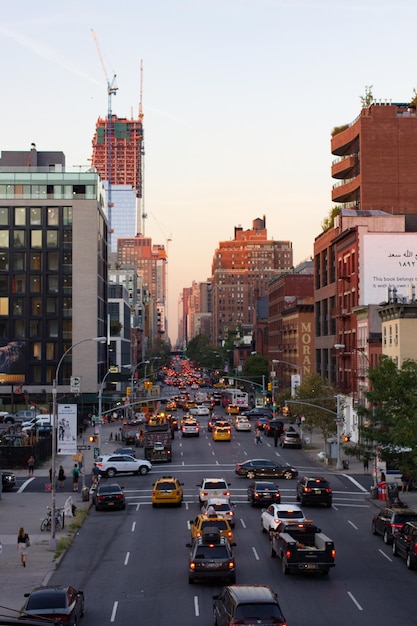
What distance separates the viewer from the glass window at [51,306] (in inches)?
5074

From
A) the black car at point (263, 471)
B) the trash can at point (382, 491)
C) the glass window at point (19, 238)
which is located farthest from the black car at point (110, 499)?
the glass window at point (19, 238)

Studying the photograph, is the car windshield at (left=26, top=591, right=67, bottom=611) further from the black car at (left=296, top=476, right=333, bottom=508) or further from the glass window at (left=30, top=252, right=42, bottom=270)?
the glass window at (left=30, top=252, right=42, bottom=270)

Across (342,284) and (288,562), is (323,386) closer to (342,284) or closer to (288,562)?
(342,284)

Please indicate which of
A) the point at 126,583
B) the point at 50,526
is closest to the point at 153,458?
the point at 50,526

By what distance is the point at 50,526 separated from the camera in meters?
41.9

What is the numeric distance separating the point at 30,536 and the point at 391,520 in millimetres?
16053

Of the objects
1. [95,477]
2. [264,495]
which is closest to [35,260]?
[95,477]

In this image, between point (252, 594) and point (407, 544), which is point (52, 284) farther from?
point (252, 594)

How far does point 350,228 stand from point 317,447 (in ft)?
73.0

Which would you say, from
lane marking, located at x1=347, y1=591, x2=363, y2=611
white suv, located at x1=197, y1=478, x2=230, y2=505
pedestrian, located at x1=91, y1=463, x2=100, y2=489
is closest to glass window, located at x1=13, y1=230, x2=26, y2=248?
pedestrian, located at x1=91, y1=463, x2=100, y2=489

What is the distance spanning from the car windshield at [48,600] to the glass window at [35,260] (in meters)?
108

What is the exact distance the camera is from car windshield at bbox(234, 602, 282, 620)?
70.7 ft

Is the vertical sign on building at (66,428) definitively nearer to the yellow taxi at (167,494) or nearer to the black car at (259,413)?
the yellow taxi at (167,494)

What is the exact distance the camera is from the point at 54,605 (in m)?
23.5
